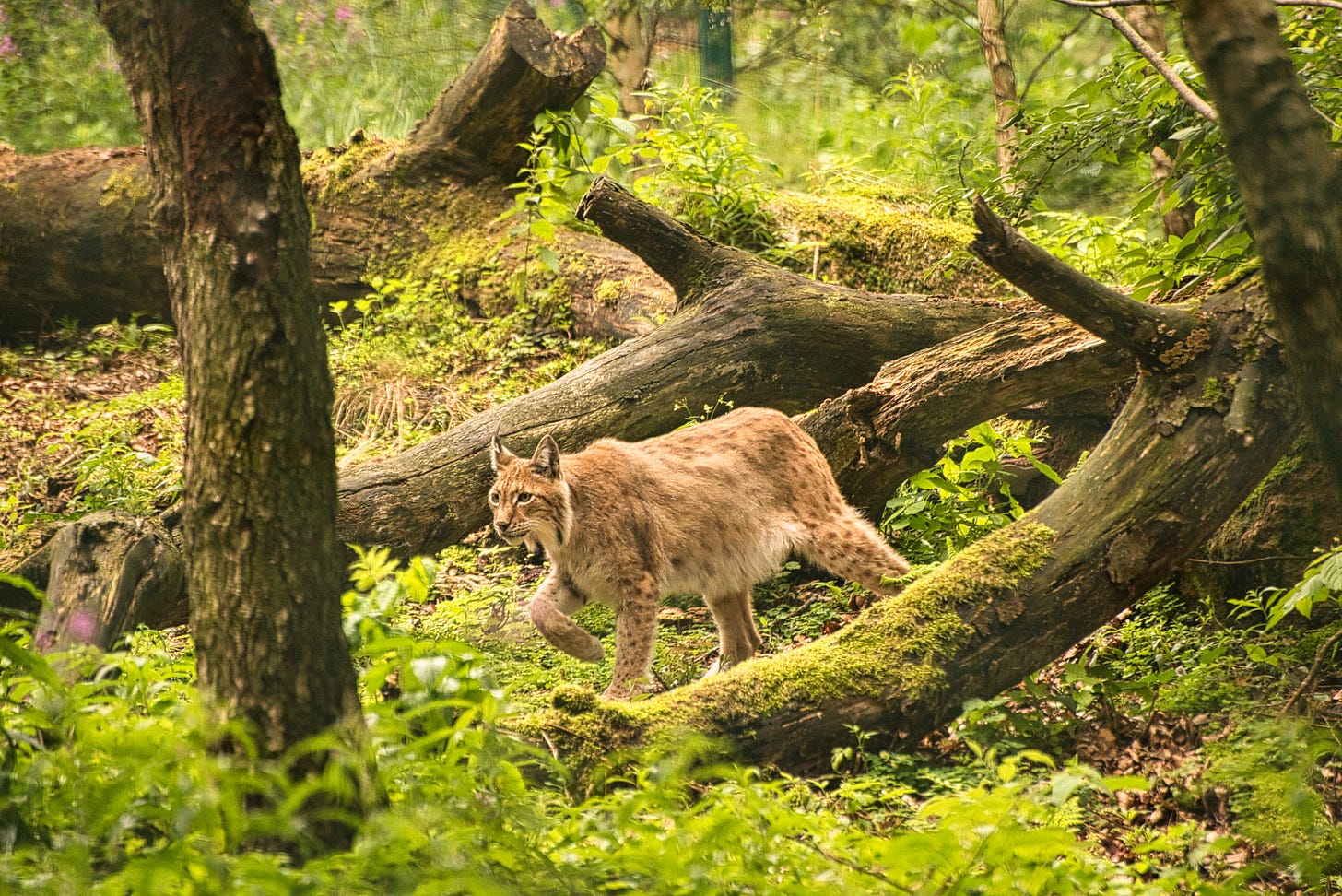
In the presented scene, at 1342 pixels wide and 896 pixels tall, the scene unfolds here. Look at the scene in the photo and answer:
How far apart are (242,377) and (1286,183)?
2025 mm

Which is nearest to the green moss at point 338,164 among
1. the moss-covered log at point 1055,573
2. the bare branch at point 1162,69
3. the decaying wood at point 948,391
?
the decaying wood at point 948,391

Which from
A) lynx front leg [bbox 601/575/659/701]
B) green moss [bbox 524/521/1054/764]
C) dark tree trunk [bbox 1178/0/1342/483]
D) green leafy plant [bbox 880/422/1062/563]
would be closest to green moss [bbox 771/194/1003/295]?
green leafy plant [bbox 880/422/1062/563]

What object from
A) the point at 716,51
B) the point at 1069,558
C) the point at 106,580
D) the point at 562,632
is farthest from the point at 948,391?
the point at 716,51

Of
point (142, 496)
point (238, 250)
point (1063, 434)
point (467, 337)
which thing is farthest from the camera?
point (467, 337)

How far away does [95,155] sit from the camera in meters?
9.65

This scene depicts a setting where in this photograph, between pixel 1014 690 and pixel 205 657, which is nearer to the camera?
pixel 205 657

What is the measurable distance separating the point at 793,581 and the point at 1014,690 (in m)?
2.08

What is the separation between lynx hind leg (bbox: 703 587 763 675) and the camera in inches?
223

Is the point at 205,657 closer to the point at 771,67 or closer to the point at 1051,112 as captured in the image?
the point at 1051,112

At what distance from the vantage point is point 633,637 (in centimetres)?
528

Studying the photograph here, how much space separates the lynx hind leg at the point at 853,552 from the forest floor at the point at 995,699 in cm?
35

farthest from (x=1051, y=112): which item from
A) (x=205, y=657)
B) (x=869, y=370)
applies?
(x=205, y=657)

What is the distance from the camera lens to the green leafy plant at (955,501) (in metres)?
5.96

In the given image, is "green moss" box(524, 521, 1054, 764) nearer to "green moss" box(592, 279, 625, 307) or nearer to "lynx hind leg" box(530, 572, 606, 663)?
"lynx hind leg" box(530, 572, 606, 663)
